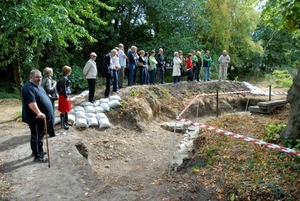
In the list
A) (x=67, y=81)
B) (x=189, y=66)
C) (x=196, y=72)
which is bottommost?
(x=67, y=81)

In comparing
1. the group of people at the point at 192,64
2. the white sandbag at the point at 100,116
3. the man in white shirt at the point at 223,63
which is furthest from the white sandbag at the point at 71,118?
the man in white shirt at the point at 223,63

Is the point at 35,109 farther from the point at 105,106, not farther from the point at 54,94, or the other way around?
the point at 105,106

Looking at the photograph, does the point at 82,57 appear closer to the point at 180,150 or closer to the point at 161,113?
the point at 161,113

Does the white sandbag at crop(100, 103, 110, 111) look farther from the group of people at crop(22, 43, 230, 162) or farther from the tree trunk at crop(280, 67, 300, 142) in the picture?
the tree trunk at crop(280, 67, 300, 142)

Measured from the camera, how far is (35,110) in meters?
5.73

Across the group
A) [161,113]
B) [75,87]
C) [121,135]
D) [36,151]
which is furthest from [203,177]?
[75,87]

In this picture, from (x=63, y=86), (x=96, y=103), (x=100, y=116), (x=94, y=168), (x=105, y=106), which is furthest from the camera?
(x=96, y=103)

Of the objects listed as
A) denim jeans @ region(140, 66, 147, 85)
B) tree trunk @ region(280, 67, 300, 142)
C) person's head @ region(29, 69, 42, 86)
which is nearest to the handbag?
person's head @ region(29, 69, 42, 86)

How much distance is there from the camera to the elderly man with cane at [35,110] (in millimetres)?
5777

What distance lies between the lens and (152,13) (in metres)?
21.6

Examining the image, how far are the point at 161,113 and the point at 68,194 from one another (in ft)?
25.1

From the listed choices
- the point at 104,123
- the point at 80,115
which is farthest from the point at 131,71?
the point at 80,115

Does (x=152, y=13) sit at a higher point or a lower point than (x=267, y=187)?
higher

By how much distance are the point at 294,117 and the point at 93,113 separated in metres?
6.00
